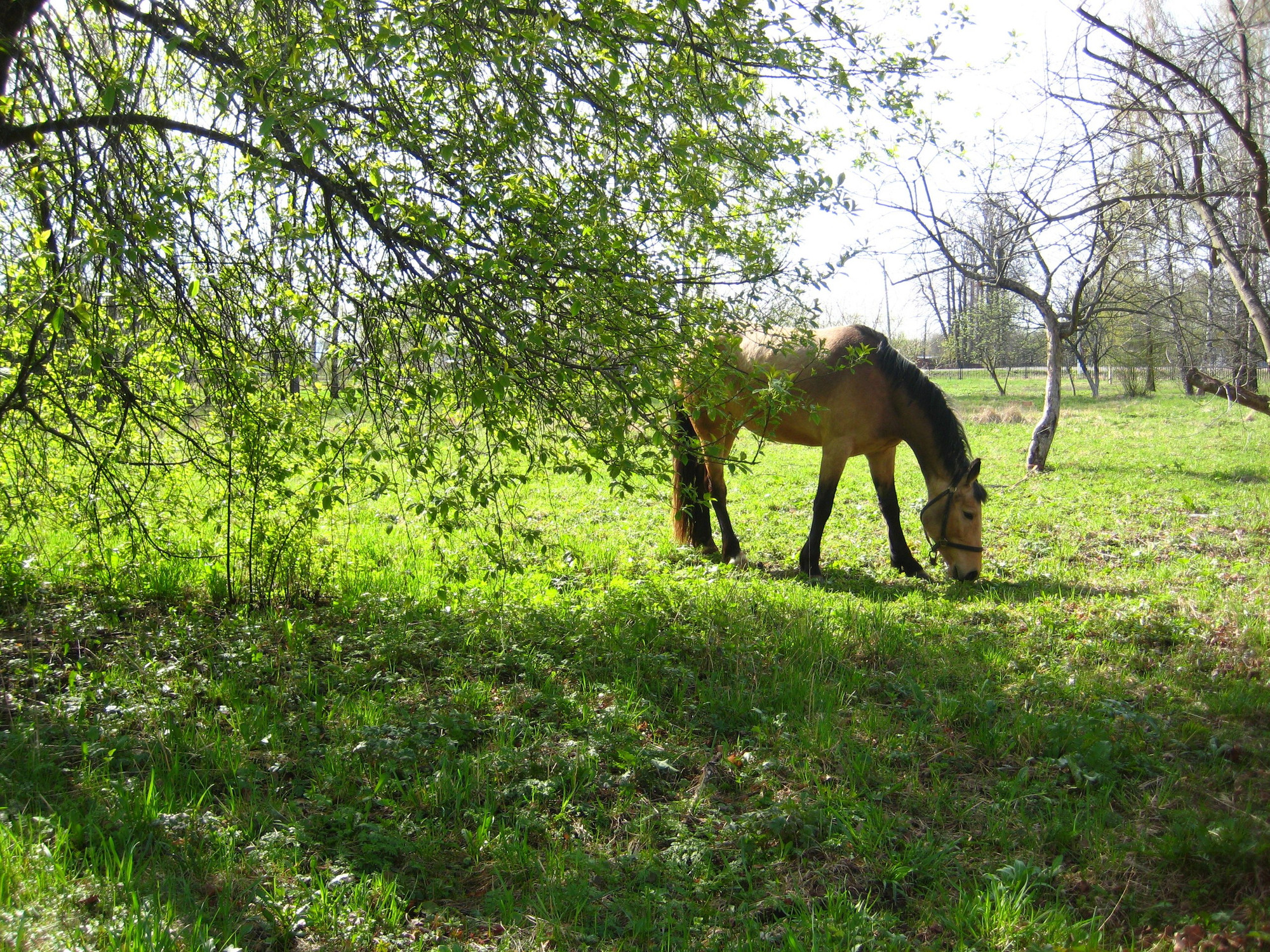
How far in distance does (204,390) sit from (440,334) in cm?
173

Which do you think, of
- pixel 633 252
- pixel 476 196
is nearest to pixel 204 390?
pixel 476 196

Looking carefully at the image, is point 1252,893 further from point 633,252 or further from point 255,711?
point 255,711

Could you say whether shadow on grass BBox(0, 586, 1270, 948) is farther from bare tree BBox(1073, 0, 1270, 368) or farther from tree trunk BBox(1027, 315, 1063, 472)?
tree trunk BBox(1027, 315, 1063, 472)

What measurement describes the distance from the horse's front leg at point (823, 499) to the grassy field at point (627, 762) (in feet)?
1.41

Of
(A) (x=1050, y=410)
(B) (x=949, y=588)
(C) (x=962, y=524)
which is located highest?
(A) (x=1050, y=410)

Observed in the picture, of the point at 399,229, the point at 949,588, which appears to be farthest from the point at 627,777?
the point at 949,588

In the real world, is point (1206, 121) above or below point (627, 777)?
above

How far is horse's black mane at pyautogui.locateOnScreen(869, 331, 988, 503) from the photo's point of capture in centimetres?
737

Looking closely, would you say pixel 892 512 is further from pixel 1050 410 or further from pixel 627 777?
pixel 1050 410

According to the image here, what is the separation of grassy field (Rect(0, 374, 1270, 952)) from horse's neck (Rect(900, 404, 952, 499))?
1.16m

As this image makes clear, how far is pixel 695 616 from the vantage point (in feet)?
18.6

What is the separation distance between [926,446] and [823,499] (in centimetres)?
111

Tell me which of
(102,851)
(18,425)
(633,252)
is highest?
(633,252)

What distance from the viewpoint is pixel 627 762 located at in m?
3.79
